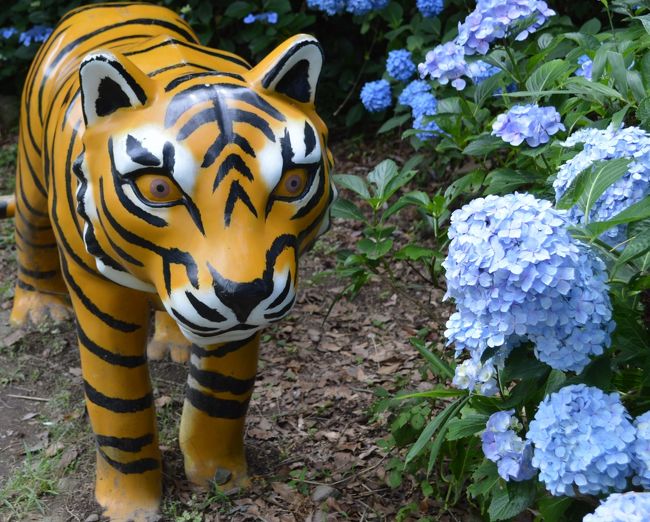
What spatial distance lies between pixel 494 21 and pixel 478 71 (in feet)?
1.50

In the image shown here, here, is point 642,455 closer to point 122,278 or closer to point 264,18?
point 122,278

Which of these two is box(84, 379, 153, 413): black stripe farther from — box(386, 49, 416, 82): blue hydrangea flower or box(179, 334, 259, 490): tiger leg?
box(386, 49, 416, 82): blue hydrangea flower

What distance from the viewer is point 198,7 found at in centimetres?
532

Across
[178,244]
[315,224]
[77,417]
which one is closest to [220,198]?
[178,244]

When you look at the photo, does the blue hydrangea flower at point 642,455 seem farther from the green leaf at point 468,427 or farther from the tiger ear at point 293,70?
the tiger ear at point 293,70

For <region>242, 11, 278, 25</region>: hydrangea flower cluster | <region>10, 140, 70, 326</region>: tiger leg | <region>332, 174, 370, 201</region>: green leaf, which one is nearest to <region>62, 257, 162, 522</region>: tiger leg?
<region>332, 174, 370, 201</region>: green leaf

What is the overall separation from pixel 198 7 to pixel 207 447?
122 inches

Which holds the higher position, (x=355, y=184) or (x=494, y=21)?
(x=494, y=21)

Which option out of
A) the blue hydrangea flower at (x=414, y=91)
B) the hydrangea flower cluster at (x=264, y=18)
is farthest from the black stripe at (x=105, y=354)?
the hydrangea flower cluster at (x=264, y=18)

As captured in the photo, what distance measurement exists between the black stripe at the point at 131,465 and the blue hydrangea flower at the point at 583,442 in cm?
155

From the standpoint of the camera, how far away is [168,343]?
3.83 metres

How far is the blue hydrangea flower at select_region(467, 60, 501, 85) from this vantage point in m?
2.84

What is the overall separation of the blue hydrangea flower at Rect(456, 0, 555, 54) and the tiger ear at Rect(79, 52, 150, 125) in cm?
86

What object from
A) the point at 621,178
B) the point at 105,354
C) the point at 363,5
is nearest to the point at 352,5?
the point at 363,5
